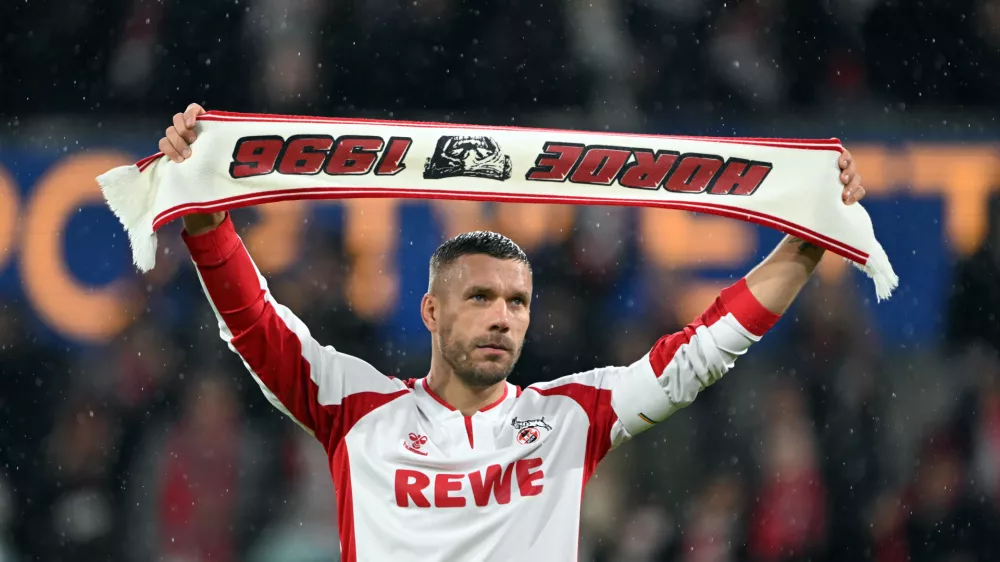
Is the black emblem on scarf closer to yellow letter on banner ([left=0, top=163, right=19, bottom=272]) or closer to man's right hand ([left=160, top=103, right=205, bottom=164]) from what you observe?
man's right hand ([left=160, top=103, right=205, bottom=164])

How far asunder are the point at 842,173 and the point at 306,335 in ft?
3.55

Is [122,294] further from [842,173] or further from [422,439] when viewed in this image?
[842,173]

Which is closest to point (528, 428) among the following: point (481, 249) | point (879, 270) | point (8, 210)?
point (481, 249)

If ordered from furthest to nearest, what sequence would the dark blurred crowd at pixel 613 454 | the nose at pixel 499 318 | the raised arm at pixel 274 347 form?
the dark blurred crowd at pixel 613 454 < the nose at pixel 499 318 < the raised arm at pixel 274 347

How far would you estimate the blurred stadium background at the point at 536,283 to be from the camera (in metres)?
4.21

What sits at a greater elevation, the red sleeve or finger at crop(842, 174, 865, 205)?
finger at crop(842, 174, 865, 205)

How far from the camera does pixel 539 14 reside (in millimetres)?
4664

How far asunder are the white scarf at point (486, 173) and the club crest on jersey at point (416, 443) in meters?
0.46

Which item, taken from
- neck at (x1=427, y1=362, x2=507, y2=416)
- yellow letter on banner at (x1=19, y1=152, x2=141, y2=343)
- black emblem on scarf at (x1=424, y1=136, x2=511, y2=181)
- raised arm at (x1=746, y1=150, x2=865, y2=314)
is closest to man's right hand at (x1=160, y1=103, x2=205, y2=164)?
black emblem on scarf at (x1=424, y1=136, x2=511, y2=181)

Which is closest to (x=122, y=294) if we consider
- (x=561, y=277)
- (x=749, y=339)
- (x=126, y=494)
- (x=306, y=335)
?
(x=126, y=494)

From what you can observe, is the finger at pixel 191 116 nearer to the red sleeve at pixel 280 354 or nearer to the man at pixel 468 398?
the man at pixel 468 398

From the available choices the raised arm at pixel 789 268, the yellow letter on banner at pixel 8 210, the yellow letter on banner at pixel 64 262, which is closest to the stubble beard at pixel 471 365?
the raised arm at pixel 789 268

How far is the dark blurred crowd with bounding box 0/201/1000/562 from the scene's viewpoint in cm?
419

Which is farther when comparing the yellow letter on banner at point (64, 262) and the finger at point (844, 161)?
the yellow letter on banner at point (64, 262)
